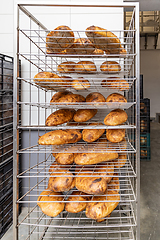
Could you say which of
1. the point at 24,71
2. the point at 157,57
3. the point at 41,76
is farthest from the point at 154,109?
the point at 41,76

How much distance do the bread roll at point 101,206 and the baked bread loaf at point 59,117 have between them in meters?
0.59

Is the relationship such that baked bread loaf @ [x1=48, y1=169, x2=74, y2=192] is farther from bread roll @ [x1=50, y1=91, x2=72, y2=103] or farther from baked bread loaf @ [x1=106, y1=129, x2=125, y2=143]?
bread roll @ [x1=50, y1=91, x2=72, y2=103]

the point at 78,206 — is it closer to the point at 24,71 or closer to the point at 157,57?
the point at 24,71

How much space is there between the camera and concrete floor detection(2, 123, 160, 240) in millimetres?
1526

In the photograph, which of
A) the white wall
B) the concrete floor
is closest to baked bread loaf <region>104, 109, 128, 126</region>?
the concrete floor

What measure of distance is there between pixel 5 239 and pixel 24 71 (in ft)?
5.36

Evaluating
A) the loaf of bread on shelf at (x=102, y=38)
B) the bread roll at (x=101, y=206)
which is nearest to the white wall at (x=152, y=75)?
the loaf of bread on shelf at (x=102, y=38)

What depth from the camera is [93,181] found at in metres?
1.07

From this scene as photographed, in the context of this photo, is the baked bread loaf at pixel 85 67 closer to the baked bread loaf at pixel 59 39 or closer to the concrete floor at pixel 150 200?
the baked bread loaf at pixel 59 39

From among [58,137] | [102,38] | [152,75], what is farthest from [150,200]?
[152,75]

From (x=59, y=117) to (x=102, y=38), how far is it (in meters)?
0.62

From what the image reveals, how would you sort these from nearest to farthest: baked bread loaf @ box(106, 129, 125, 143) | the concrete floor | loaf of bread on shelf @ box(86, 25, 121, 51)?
loaf of bread on shelf @ box(86, 25, 121, 51) → baked bread loaf @ box(106, 129, 125, 143) → the concrete floor

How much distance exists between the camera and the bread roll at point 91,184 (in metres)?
1.03

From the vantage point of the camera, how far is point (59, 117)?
129 centimetres
